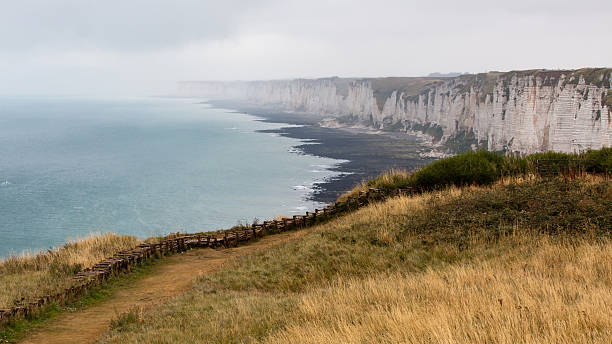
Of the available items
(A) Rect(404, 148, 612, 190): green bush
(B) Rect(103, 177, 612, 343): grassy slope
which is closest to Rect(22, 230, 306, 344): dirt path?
(B) Rect(103, 177, 612, 343): grassy slope

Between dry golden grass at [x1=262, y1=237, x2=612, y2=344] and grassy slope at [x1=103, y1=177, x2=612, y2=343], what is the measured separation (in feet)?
0.09

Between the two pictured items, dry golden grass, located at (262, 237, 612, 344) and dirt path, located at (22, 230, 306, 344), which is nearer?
dry golden grass, located at (262, 237, 612, 344)

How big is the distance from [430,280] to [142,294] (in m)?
9.25

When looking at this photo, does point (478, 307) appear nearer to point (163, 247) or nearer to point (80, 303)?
point (80, 303)

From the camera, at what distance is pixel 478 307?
21.2 feet

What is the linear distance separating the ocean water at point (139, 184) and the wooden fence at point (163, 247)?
31.9ft

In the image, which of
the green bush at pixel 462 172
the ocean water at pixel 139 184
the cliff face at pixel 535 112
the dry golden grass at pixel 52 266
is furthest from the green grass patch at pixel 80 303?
the cliff face at pixel 535 112

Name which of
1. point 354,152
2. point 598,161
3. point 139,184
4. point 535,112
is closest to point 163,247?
point 598,161

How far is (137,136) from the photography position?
551ft

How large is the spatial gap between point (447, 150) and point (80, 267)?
124548mm

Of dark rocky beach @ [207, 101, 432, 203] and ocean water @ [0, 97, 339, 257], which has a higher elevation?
dark rocky beach @ [207, 101, 432, 203]

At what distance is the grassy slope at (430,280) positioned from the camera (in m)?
5.82

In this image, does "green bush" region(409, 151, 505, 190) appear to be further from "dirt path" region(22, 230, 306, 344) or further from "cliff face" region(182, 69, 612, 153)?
"cliff face" region(182, 69, 612, 153)

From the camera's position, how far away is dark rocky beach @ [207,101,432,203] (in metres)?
85.2
